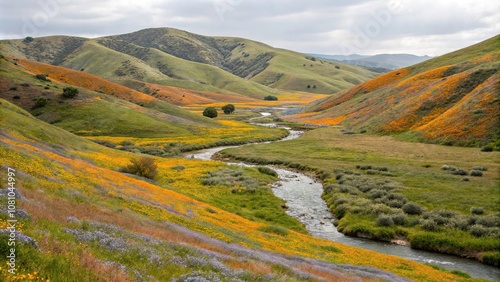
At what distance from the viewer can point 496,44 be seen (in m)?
117

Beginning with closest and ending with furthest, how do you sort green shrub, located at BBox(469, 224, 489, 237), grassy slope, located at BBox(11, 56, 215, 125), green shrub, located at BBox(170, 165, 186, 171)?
green shrub, located at BBox(469, 224, 489, 237)
green shrub, located at BBox(170, 165, 186, 171)
grassy slope, located at BBox(11, 56, 215, 125)

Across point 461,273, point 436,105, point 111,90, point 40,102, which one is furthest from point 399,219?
point 111,90

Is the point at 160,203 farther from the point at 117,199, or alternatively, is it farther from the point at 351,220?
the point at 351,220

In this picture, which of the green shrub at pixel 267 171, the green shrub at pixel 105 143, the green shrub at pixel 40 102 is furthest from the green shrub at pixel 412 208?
the green shrub at pixel 40 102

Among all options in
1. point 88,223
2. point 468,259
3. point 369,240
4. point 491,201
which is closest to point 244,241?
point 88,223

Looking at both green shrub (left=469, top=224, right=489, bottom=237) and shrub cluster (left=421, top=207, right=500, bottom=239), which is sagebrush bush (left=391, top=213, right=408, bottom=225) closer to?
shrub cluster (left=421, top=207, right=500, bottom=239)

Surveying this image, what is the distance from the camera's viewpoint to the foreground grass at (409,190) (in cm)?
3119

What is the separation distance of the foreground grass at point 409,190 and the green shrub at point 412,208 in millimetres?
331

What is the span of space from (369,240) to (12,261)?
30535mm

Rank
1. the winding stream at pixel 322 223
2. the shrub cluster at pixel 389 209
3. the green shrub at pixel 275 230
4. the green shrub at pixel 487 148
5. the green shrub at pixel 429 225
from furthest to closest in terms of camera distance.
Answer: the green shrub at pixel 487 148 < the green shrub at pixel 429 225 < the shrub cluster at pixel 389 209 < the green shrub at pixel 275 230 < the winding stream at pixel 322 223

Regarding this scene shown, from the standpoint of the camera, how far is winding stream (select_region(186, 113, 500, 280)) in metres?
27.4

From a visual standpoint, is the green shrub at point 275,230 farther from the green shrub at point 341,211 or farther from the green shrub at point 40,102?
the green shrub at point 40,102

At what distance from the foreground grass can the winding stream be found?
103 centimetres

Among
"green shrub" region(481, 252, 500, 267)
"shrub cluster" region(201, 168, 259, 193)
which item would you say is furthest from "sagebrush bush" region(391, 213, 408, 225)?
"shrub cluster" region(201, 168, 259, 193)
